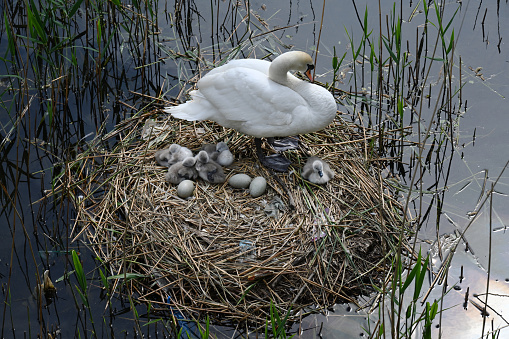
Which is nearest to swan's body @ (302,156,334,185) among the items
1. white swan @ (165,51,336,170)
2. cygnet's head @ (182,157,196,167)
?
white swan @ (165,51,336,170)

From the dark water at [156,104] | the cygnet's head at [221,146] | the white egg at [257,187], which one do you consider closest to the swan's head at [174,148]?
the cygnet's head at [221,146]

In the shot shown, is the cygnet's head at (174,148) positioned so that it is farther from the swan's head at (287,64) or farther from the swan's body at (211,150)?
the swan's head at (287,64)

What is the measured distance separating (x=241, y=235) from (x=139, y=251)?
26.2 inches

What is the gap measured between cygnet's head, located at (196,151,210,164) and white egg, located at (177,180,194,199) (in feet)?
0.59

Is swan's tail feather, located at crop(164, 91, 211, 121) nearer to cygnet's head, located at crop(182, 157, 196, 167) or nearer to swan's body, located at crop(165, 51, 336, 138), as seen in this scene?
swan's body, located at crop(165, 51, 336, 138)

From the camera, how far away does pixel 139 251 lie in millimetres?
4391

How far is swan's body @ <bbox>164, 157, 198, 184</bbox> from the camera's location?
4.74 m

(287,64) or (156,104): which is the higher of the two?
(287,64)

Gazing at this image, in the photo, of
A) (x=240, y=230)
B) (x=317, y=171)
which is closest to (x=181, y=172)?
(x=240, y=230)

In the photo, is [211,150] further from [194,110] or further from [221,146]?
[194,110]

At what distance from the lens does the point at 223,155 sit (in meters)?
4.91

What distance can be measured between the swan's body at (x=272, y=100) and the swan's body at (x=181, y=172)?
1.21 ft

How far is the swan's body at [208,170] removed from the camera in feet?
15.6

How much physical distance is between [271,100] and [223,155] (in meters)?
0.62
